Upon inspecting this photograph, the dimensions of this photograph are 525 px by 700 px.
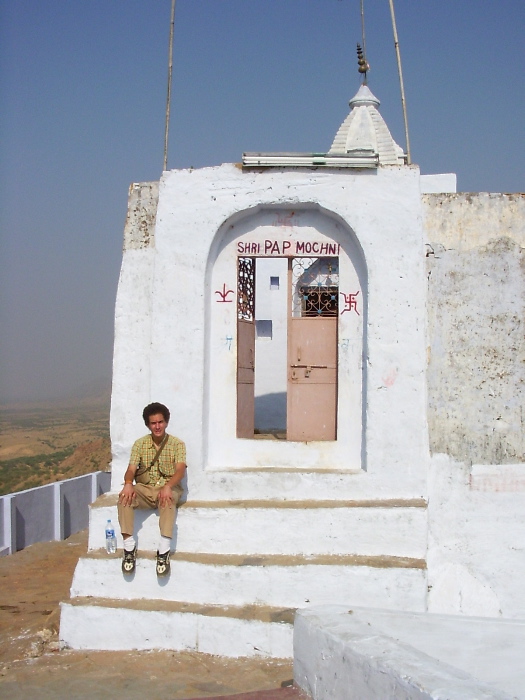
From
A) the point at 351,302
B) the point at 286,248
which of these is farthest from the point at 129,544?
the point at 286,248

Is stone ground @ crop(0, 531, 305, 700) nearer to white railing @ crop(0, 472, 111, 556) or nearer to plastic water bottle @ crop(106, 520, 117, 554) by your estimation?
plastic water bottle @ crop(106, 520, 117, 554)

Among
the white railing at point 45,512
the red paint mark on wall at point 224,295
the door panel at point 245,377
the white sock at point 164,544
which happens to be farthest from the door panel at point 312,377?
the white railing at point 45,512

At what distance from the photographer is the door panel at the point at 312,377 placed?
7.18 m

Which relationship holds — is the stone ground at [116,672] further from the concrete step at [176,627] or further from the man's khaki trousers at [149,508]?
the man's khaki trousers at [149,508]

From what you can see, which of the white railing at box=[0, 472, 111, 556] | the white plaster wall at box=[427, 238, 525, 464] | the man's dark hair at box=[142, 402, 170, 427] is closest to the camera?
the man's dark hair at box=[142, 402, 170, 427]

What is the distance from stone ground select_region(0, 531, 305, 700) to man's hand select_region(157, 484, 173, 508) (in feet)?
3.70

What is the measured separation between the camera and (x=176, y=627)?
609cm

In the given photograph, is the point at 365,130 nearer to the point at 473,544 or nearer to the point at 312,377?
the point at 312,377

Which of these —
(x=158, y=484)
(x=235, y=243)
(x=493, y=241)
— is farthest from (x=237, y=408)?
(x=493, y=241)

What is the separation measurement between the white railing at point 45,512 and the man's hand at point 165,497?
4.50 meters

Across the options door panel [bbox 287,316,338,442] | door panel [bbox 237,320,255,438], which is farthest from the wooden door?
door panel [bbox 287,316,338,442]

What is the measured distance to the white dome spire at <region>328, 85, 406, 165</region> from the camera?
1357cm

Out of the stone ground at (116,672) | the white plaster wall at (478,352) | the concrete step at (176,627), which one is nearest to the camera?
the stone ground at (116,672)

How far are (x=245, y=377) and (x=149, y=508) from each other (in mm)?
1652
